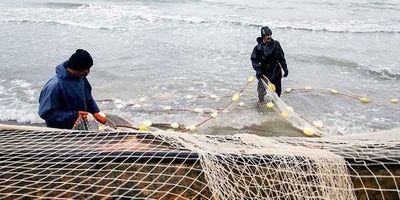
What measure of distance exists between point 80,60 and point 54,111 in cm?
67

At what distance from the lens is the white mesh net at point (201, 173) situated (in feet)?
8.54

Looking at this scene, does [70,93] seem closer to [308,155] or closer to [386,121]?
[308,155]

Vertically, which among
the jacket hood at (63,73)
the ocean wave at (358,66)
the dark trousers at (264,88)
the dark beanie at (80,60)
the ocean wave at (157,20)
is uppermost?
the dark beanie at (80,60)

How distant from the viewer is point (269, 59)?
28.0ft

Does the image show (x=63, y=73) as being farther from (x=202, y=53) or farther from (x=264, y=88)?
(x=202, y=53)

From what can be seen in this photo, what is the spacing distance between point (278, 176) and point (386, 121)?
24.9ft

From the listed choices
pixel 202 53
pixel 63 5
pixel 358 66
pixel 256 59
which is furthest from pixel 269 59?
pixel 63 5

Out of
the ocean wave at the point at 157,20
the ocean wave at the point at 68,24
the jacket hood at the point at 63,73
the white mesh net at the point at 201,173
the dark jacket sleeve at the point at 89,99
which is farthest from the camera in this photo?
the ocean wave at the point at 157,20

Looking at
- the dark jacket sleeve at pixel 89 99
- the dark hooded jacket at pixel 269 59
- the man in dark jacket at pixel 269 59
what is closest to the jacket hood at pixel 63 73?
the dark jacket sleeve at pixel 89 99

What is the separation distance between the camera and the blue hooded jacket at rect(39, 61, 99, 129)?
179 inches

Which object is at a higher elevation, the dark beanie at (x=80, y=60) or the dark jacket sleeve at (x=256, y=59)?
the dark beanie at (x=80, y=60)

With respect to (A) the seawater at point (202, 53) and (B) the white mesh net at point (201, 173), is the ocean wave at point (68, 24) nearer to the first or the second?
(A) the seawater at point (202, 53)

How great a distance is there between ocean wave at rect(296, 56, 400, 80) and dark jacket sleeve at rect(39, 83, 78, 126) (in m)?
10.8

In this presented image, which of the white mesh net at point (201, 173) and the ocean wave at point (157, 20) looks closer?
the white mesh net at point (201, 173)
